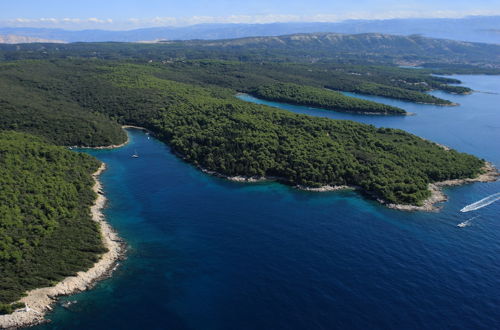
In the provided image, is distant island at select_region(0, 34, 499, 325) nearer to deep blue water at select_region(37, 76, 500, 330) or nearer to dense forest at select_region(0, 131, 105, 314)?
dense forest at select_region(0, 131, 105, 314)

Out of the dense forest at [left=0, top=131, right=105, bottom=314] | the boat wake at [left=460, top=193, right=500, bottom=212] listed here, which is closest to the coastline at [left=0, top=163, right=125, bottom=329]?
the dense forest at [left=0, top=131, right=105, bottom=314]

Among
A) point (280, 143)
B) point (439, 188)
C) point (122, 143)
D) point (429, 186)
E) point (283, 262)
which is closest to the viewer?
point (283, 262)

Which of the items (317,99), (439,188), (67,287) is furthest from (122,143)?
(317,99)

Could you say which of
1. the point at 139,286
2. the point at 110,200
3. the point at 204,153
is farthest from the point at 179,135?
the point at 139,286

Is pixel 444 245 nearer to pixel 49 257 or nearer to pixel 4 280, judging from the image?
pixel 49 257

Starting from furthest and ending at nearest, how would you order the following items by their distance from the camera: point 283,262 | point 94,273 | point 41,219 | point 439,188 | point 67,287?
point 439,188 → point 41,219 → point 283,262 → point 94,273 → point 67,287

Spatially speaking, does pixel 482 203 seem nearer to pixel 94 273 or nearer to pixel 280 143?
pixel 280 143
